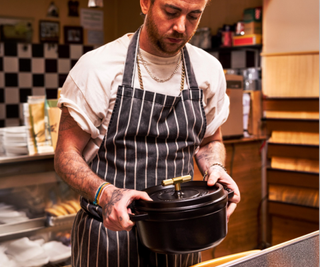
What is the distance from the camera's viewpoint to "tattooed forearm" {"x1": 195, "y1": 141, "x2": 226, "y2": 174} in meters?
1.35

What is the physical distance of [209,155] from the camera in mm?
1374

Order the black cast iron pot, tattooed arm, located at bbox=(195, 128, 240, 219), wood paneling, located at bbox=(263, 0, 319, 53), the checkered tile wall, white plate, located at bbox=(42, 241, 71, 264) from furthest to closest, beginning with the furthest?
the checkered tile wall
wood paneling, located at bbox=(263, 0, 319, 53)
white plate, located at bbox=(42, 241, 71, 264)
tattooed arm, located at bbox=(195, 128, 240, 219)
the black cast iron pot

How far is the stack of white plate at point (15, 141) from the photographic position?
2012 mm

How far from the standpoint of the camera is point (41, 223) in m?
2.11

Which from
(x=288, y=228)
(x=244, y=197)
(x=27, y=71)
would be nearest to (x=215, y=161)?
(x=244, y=197)

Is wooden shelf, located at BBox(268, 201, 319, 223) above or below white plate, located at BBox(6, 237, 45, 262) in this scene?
below

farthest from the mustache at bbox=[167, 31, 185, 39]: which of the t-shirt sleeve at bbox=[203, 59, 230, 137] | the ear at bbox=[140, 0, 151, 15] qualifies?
the t-shirt sleeve at bbox=[203, 59, 230, 137]

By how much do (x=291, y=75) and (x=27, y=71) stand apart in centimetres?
277

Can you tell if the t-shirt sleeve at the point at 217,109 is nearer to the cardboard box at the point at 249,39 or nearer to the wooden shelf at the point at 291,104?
the wooden shelf at the point at 291,104

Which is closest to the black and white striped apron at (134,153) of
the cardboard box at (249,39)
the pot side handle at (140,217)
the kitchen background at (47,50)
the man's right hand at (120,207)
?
the man's right hand at (120,207)

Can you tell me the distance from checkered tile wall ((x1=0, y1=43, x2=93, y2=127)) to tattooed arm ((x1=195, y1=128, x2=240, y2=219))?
320cm

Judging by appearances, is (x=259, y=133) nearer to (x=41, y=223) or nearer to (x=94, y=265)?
(x=41, y=223)

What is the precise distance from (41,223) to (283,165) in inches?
83.2

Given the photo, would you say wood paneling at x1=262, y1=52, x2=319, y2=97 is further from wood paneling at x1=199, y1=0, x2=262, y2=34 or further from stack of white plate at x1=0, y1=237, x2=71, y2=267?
stack of white plate at x1=0, y1=237, x2=71, y2=267
